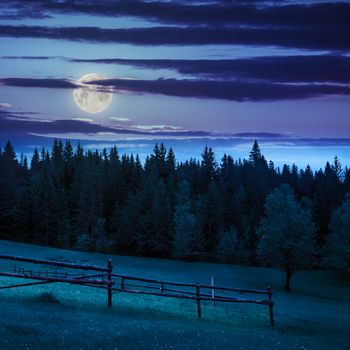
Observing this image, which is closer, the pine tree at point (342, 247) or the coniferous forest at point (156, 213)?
the pine tree at point (342, 247)

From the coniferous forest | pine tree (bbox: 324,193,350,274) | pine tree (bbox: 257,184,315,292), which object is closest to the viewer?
pine tree (bbox: 257,184,315,292)

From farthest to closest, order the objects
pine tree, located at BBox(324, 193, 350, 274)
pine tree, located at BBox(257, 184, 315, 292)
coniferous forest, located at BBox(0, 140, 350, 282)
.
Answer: coniferous forest, located at BBox(0, 140, 350, 282)
pine tree, located at BBox(324, 193, 350, 274)
pine tree, located at BBox(257, 184, 315, 292)

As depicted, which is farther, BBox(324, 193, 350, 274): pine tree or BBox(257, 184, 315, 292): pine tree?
BBox(324, 193, 350, 274): pine tree

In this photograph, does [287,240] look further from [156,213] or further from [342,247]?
[156,213]

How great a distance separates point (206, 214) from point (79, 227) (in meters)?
35.5

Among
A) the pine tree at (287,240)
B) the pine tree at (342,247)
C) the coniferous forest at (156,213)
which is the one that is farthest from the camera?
the coniferous forest at (156,213)

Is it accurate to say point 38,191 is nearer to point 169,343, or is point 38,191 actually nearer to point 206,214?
point 206,214

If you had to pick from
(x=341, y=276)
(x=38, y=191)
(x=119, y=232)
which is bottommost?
(x=341, y=276)

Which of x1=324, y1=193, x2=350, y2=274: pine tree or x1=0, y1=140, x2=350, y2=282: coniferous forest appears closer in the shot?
x1=324, y1=193, x2=350, y2=274: pine tree

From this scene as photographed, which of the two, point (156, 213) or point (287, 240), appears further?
point (156, 213)

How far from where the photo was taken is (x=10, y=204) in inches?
4847

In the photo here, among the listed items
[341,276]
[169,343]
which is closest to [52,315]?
[169,343]

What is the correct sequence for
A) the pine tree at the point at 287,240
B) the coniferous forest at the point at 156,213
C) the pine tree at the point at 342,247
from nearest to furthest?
the pine tree at the point at 287,240 < the pine tree at the point at 342,247 < the coniferous forest at the point at 156,213

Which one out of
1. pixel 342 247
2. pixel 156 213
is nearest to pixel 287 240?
pixel 342 247
